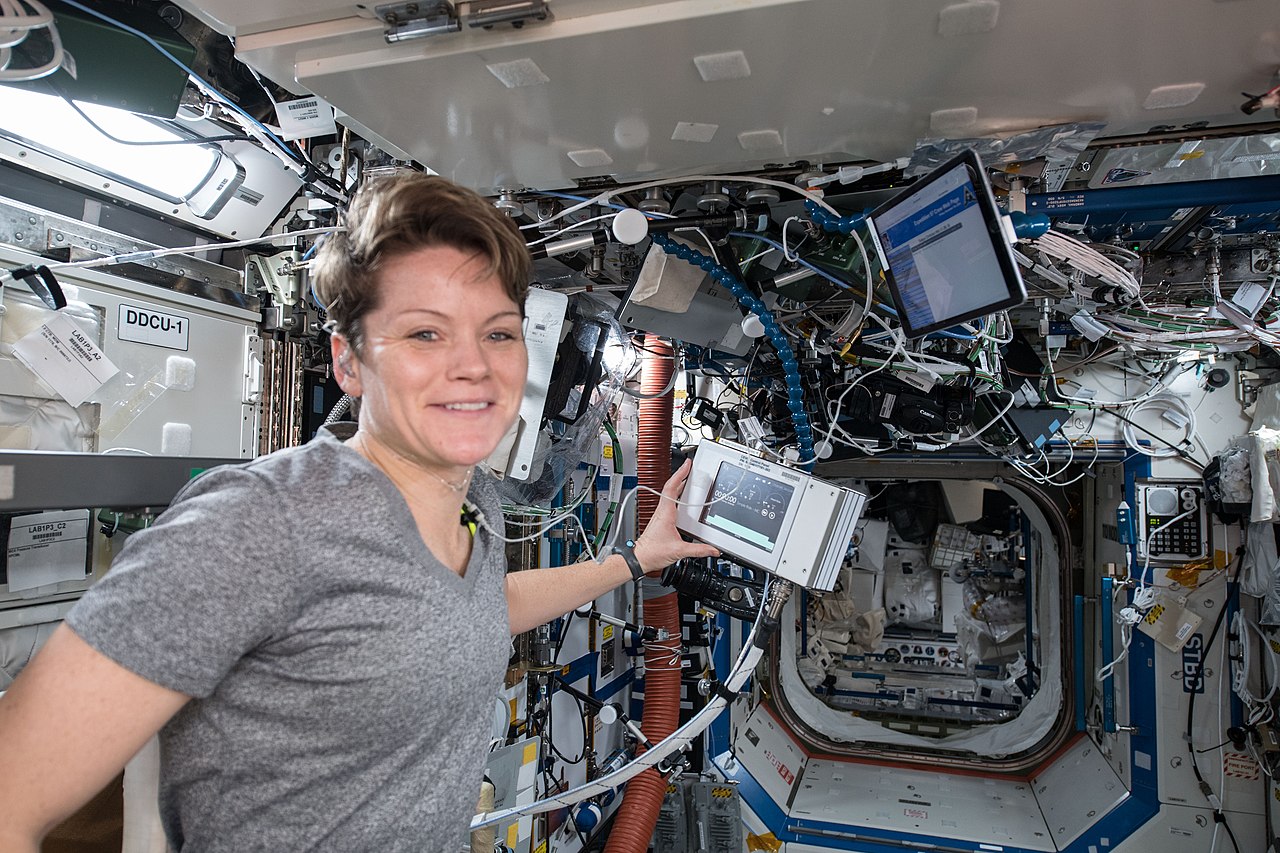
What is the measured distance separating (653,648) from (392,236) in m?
2.99

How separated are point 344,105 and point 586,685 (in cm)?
338

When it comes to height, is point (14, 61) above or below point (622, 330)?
above

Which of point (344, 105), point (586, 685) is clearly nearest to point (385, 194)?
point (344, 105)

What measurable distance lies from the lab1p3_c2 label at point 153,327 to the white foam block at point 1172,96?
270 centimetres

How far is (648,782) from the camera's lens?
3303 millimetres

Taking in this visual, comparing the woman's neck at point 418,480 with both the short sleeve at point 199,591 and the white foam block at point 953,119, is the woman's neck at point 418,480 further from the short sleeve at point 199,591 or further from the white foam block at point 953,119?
the white foam block at point 953,119

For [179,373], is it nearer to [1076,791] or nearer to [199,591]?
[199,591]

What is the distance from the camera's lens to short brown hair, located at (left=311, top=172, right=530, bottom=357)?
3.64ft

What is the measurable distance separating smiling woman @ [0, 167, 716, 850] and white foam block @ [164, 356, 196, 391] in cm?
132

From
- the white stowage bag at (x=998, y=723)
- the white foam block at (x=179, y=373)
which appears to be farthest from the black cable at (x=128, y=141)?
the white stowage bag at (x=998, y=723)

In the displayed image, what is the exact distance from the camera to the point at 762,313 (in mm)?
2205

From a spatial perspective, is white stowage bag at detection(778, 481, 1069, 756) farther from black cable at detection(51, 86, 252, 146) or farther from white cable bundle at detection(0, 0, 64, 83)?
white cable bundle at detection(0, 0, 64, 83)

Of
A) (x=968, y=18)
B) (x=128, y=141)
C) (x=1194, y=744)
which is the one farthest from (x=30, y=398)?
(x=1194, y=744)

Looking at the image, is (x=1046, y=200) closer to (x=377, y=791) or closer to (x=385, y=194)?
(x=385, y=194)
